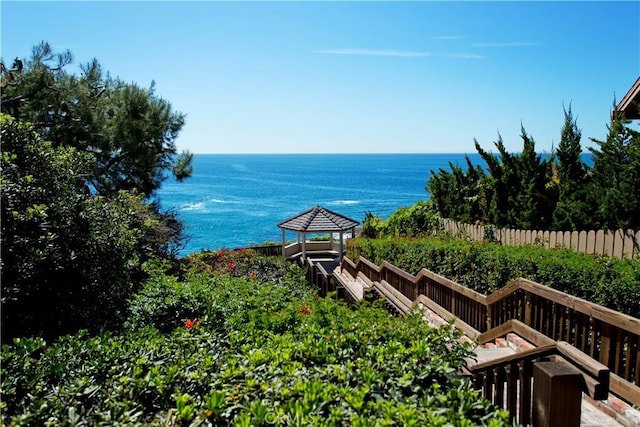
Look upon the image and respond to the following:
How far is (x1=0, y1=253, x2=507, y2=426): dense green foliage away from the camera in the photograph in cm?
221

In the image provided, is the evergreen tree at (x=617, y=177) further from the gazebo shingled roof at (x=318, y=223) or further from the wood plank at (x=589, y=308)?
the gazebo shingled roof at (x=318, y=223)

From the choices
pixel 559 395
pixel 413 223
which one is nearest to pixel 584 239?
pixel 559 395

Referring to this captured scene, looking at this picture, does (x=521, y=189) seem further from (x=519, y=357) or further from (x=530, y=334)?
(x=519, y=357)

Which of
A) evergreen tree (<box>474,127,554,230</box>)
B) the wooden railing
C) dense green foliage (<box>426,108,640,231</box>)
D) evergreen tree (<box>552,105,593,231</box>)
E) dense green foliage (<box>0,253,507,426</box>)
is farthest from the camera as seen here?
the wooden railing

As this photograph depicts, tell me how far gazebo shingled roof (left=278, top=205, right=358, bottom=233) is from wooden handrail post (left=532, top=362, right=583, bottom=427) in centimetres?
1591

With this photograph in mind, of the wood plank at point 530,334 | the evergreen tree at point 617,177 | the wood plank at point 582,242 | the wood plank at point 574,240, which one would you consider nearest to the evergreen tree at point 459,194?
the evergreen tree at point 617,177

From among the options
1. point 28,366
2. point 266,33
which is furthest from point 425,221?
point 28,366

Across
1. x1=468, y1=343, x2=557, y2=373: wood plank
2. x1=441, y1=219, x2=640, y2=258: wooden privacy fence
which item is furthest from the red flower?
x1=441, y1=219, x2=640, y2=258: wooden privacy fence

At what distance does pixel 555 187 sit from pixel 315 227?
9.37 metres

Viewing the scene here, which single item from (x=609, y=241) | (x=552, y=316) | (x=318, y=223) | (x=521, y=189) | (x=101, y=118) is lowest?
(x=318, y=223)

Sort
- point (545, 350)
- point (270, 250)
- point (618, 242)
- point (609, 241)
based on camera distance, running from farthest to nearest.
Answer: point (270, 250) < point (609, 241) < point (618, 242) < point (545, 350)

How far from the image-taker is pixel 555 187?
39.4ft

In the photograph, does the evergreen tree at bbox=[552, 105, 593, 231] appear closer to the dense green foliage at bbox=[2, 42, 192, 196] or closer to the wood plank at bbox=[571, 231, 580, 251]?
the wood plank at bbox=[571, 231, 580, 251]

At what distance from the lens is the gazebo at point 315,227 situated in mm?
18750
